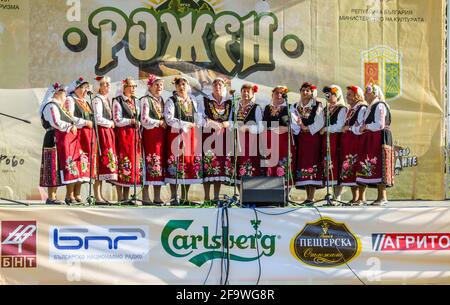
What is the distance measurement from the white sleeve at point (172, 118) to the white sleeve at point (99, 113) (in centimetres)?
51

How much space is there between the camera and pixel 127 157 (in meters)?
6.69

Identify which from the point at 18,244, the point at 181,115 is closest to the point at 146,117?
the point at 181,115

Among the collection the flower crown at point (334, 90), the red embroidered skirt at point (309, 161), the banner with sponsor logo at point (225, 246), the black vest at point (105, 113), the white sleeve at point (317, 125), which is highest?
the flower crown at point (334, 90)

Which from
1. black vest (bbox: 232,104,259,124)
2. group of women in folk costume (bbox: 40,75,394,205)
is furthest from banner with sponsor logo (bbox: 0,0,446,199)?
black vest (bbox: 232,104,259,124)

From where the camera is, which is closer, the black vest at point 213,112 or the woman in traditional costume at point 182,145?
the woman in traditional costume at point 182,145

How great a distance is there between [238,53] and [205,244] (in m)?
2.60

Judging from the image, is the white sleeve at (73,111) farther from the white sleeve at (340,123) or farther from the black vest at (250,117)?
the white sleeve at (340,123)

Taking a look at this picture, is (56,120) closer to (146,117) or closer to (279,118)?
(146,117)

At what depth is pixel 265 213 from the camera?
5691mm

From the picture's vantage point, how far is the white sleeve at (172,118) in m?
6.63

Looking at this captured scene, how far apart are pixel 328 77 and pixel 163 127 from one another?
6.46 feet

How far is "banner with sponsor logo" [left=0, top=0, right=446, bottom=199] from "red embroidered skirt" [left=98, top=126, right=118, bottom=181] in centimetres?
98

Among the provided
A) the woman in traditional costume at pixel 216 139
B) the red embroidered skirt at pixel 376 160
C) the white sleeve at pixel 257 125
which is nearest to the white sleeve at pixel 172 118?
the woman in traditional costume at pixel 216 139
